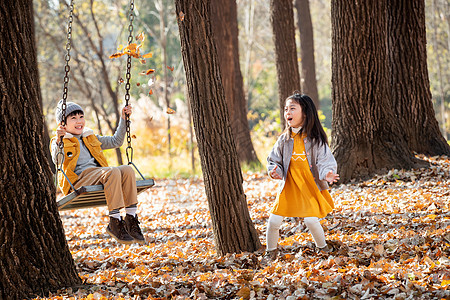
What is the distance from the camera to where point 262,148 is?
17172 millimetres

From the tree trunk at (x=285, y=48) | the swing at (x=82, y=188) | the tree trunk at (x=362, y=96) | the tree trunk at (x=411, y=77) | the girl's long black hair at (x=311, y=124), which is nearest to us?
the swing at (x=82, y=188)

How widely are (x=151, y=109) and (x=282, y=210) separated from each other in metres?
16.9

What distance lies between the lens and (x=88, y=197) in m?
5.01

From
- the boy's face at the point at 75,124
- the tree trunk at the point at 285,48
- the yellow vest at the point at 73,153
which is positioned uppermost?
the tree trunk at the point at 285,48

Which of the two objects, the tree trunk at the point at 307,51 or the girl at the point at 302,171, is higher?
the tree trunk at the point at 307,51

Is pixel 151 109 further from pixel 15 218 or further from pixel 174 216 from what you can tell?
pixel 15 218

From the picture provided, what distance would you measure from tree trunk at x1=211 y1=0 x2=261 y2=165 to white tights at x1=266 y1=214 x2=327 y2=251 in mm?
6914

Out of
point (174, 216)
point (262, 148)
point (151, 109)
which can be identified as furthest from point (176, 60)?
point (174, 216)

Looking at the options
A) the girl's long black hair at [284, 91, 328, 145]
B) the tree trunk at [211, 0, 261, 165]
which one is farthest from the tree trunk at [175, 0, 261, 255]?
the tree trunk at [211, 0, 261, 165]

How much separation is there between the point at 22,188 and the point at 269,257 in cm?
221

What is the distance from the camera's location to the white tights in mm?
4836

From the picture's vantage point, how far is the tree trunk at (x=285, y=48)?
1083cm

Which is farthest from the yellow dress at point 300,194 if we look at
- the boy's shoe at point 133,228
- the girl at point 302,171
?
the boy's shoe at point 133,228

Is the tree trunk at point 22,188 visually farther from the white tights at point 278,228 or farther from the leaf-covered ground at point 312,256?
the white tights at point 278,228
